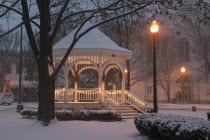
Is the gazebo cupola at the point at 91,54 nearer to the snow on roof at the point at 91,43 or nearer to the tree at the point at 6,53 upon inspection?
the snow on roof at the point at 91,43

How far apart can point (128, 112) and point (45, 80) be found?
28.0 ft

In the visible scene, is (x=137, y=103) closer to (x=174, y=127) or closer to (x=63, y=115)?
(x=63, y=115)

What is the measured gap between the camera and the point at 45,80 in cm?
1353

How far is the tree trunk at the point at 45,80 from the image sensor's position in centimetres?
1343

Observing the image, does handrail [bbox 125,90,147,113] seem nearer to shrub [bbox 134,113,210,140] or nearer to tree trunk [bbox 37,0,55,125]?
tree trunk [bbox 37,0,55,125]

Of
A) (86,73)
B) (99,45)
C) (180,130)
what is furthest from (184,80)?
(180,130)

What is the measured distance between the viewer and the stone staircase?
19.8 m

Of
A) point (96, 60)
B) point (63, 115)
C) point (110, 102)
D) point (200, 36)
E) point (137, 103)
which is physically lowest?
point (63, 115)

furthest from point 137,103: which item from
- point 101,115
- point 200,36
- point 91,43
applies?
point 200,36

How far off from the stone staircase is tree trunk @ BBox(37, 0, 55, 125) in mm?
7085

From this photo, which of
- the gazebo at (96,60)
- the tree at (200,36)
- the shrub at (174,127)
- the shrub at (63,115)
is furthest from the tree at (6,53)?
the shrub at (174,127)

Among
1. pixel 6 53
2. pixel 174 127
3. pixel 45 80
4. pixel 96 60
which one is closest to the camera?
pixel 174 127

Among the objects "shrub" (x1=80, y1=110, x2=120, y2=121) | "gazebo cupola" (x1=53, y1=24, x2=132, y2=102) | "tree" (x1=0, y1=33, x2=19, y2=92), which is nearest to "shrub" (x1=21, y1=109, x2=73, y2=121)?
"shrub" (x1=80, y1=110, x2=120, y2=121)

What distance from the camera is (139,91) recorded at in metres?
45.6
